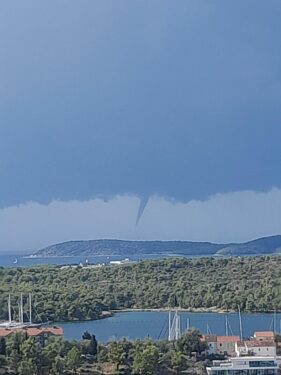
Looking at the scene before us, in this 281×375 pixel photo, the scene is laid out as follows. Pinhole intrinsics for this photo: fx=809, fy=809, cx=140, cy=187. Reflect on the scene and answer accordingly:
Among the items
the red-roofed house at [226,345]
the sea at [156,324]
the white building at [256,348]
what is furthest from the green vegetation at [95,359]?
the sea at [156,324]

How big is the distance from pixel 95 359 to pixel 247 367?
2.16 m

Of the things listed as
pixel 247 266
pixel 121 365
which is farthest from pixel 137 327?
pixel 247 266

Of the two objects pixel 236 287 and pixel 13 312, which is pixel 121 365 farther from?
pixel 236 287

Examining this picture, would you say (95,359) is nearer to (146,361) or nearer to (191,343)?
(146,361)

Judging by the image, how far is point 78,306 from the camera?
63.8 feet

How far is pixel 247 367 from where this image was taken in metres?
10.7

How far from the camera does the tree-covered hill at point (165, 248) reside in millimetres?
34688

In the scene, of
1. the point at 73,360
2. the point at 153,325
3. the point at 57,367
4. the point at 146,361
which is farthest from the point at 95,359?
the point at 153,325

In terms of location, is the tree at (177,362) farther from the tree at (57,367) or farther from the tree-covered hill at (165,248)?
the tree-covered hill at (165,248)

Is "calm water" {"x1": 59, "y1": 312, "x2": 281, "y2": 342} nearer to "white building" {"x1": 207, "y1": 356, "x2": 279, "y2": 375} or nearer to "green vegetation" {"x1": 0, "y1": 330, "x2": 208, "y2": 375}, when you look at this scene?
"green vegetation" {"x1": 0, "y1": 330, "x2": 208, "y2": 375}

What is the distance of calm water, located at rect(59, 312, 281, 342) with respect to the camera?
611 inches

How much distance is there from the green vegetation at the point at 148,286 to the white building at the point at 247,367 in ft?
26.8

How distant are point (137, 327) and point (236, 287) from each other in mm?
5450

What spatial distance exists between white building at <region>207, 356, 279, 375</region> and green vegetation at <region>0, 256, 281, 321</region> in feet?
26.8
